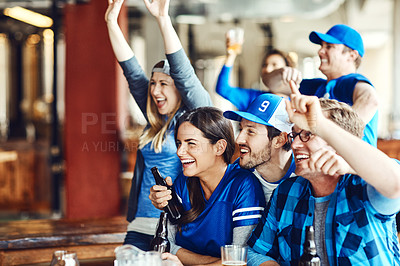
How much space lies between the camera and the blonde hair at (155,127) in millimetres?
2158

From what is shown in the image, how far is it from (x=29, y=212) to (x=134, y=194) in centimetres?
339

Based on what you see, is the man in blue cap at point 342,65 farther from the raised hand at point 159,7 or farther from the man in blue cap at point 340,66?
the raised hand at point 159,7

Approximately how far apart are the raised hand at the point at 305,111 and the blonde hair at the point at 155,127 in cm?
89

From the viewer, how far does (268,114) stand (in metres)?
1.72

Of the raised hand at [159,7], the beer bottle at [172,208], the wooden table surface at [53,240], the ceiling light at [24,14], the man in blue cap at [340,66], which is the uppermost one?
the ceiling light at [24,14]

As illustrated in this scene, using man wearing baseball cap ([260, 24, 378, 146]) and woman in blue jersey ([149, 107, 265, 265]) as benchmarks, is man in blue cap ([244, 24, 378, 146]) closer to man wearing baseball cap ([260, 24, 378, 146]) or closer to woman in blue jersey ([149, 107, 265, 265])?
man wearing baseball cap ([260, 24, 378, 146])

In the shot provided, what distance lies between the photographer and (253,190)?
1.68 meters

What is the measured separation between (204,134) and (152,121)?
1.75ft

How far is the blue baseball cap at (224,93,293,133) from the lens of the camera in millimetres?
1707

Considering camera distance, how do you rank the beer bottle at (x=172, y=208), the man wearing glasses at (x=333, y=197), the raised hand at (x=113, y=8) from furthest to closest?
the raised hand at (x=113, y=8) < the beer bottle at (x=172, y=208) < the man wearing glasses at (x=333, y=197)

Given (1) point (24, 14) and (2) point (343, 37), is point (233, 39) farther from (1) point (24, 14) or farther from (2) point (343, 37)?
(1) point (24, 14)

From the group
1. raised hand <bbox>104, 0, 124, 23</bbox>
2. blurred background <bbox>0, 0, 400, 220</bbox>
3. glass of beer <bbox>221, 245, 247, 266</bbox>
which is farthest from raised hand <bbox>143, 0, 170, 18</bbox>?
blurred background <bbox>0, 0, 400, 220</bbox>

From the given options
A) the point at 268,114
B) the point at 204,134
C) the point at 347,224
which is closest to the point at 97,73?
the point at 204,134

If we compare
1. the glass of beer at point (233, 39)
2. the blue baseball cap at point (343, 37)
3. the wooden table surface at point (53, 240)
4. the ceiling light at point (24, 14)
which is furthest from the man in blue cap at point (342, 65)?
the ceiling light at point (24, 14)
